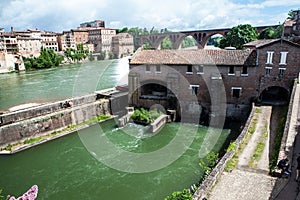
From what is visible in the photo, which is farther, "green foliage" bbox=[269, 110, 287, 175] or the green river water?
the green river water

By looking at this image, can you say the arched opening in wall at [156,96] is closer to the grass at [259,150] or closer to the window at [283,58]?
the grass at [259,150]

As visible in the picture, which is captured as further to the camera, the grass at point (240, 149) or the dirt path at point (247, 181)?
the grass at point (240, 149)

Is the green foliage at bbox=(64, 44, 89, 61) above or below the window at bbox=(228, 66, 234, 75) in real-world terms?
above

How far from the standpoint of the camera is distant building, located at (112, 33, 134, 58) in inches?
4198

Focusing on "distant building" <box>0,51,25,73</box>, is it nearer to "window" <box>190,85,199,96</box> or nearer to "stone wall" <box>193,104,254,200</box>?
"window" <box>190,85,199,96</box>

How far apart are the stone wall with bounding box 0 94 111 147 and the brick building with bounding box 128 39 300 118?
5065 mm

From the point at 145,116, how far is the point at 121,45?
8752cm

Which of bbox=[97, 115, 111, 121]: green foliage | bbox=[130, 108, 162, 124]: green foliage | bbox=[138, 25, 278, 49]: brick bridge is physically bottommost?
bbox=[97, 115, 111, 121]: green foliage

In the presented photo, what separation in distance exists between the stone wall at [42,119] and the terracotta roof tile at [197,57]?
680 cm

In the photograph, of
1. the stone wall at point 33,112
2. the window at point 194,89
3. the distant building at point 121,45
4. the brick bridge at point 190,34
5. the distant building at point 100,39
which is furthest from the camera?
the distant building at point 100,39

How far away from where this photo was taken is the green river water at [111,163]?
1470cm

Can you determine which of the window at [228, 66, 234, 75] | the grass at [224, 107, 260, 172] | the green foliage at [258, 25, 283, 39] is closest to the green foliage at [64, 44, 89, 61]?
the green foliage at [258, 25, 283, 39]

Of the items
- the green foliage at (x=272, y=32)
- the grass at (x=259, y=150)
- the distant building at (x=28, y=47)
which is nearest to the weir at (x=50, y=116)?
the grass at (x=259, y=150)

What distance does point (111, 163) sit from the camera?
17609mm
